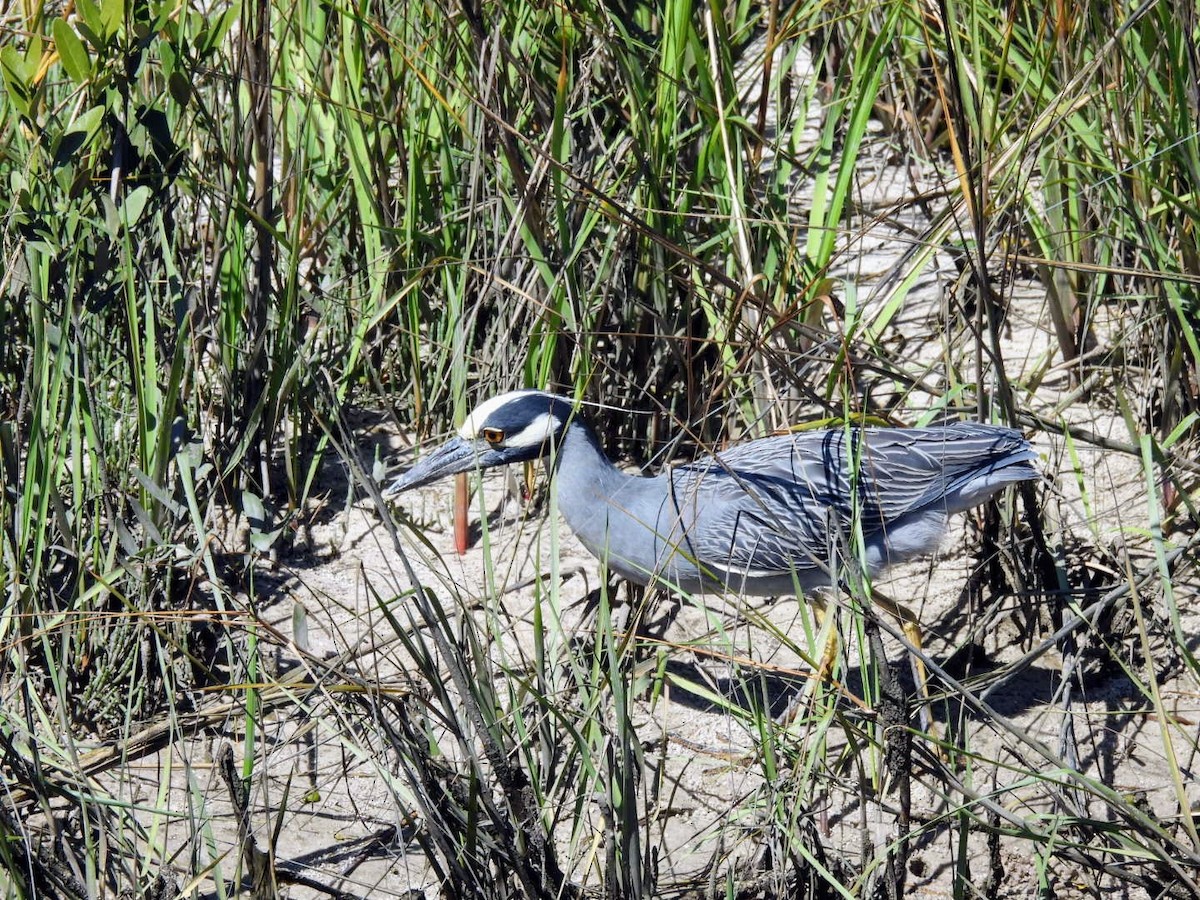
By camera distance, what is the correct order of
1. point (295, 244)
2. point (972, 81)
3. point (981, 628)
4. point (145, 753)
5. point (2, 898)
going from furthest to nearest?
point (972, 81)
point (295, 244)
point (981, 628)
point (145, 753)
point (2, 898)

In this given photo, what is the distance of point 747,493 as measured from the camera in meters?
3.36

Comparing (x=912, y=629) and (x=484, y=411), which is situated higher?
(x=484, y=411)

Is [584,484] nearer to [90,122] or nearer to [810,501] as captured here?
[810,501]

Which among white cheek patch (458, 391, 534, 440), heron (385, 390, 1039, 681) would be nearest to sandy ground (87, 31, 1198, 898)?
heron (385, 390, 1039, 681)

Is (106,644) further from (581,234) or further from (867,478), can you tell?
(867,478)

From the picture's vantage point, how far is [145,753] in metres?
2.88

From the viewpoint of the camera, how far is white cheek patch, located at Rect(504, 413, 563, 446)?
345 cm

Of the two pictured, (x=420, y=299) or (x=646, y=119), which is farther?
(x=420, y=299)

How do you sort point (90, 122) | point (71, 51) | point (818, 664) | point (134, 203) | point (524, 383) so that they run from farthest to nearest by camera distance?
point (524, 383) < point (134, 203) < point (90, 122) < point (71, 51) < point (818, 664)

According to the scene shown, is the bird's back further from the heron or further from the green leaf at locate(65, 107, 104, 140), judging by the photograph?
the green leaf at locate(65, 107, 104, 140)

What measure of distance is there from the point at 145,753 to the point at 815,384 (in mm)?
1985

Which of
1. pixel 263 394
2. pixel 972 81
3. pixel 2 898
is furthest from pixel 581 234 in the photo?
pixel 2 898

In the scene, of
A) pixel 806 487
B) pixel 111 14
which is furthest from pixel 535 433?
pixel 111 14

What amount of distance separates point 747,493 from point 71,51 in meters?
1.82
